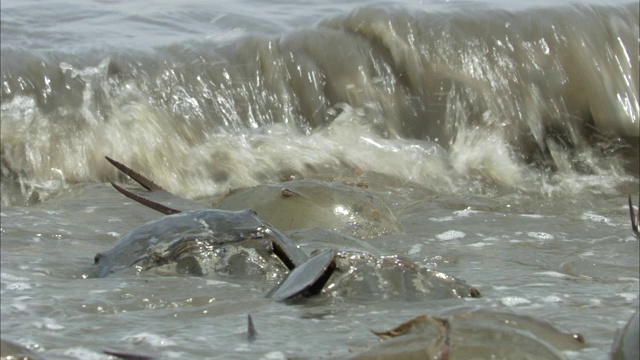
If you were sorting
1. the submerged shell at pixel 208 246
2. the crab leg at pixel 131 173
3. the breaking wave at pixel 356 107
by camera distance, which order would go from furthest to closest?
1. the breaking wave at pixel 356 107
2. the crab leg at pixel 131 173
3. the submerged shell at pixel 208 246

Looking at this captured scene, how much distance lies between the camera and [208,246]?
10.2 ft

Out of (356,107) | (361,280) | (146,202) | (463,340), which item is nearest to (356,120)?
(356,107)

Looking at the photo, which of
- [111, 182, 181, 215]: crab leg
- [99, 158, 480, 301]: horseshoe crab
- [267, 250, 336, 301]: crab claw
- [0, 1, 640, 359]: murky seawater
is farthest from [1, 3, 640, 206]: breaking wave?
[267, 250, 336, 301]: crab claw

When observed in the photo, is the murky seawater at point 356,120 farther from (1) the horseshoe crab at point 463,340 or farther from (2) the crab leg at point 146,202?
(1) the horseshoe crab at point 463,340

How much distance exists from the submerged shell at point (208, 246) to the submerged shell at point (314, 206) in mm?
718

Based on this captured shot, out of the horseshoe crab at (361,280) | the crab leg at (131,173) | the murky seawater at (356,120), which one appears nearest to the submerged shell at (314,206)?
the murky seawater at (356,120)

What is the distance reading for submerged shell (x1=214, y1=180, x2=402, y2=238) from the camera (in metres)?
3.89

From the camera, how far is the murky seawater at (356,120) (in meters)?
4.39

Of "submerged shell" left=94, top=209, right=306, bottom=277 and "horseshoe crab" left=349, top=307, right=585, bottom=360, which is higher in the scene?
"horseshoe crab" left=349, top=307, right=585, bottom=360

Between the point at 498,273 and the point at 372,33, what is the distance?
3.64m

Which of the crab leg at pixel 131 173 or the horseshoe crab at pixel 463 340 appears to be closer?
the horseshoe crab at pixel 463 340

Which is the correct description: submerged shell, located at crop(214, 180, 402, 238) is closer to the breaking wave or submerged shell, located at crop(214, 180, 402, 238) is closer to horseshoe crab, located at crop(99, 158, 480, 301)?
horseshoe crab, located at crop(99, 158, 480, 301)

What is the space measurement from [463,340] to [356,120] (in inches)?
178

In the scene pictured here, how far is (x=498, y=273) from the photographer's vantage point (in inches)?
139
